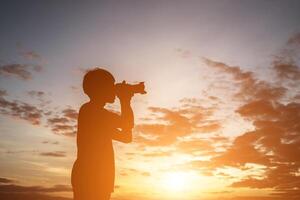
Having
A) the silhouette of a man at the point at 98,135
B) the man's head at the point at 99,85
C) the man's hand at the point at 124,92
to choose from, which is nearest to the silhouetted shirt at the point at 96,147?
the silhouette of a man at the point at 98,135

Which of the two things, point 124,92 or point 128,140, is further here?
point 124,92

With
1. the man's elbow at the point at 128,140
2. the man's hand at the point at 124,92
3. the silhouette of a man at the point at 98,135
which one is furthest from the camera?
the man's hand at the point at 124,92

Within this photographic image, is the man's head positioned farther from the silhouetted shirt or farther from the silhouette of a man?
the silhouetted shirt

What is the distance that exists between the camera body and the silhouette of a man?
5 centimetres

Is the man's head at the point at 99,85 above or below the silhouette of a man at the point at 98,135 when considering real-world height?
above

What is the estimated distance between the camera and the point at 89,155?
18.4 ft

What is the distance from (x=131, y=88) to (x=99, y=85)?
25.2 inches

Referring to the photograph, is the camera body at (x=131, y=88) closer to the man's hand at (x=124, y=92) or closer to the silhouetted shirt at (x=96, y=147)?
the man's hand at (x=124, y=92)

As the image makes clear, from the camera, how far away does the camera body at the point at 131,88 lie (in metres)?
6.36

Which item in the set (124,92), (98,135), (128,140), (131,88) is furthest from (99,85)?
(128,140)

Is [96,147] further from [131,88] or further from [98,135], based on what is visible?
[131,88]

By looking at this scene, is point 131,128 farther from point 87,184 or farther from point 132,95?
point 87,184

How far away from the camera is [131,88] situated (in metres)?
6.43

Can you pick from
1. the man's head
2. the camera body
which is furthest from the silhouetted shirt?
the camera body
